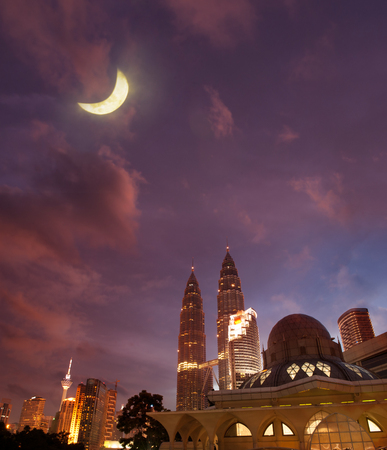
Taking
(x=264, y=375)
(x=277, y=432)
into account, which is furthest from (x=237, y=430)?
(x=264, y=375)

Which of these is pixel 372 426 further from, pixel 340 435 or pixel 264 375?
pixel 264 375

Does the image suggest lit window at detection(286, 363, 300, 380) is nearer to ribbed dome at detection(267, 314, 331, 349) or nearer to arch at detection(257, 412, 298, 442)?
arch at detection(257, 412, 298, 442)

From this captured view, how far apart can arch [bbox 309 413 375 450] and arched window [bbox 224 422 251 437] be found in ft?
45.6

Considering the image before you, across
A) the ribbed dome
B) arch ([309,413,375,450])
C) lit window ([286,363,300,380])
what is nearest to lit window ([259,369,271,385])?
lit window ([286,363,300,380])

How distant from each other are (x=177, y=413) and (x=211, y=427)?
5394 mm

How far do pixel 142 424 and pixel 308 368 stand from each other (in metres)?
37.5

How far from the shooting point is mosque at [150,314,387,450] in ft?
116

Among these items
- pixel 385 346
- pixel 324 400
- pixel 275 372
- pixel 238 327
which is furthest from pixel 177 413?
pixel 238 327

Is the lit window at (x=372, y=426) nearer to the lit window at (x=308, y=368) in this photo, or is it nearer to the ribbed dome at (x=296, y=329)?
the lit window at (x=308, y=368)

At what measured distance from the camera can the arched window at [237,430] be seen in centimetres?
4709

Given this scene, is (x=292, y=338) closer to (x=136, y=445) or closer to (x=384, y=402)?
(x=384, y=402)

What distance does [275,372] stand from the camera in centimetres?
5138

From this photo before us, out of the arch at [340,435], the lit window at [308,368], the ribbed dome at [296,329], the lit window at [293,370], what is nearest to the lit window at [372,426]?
the lit window at [308,368]

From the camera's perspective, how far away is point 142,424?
6569cm
